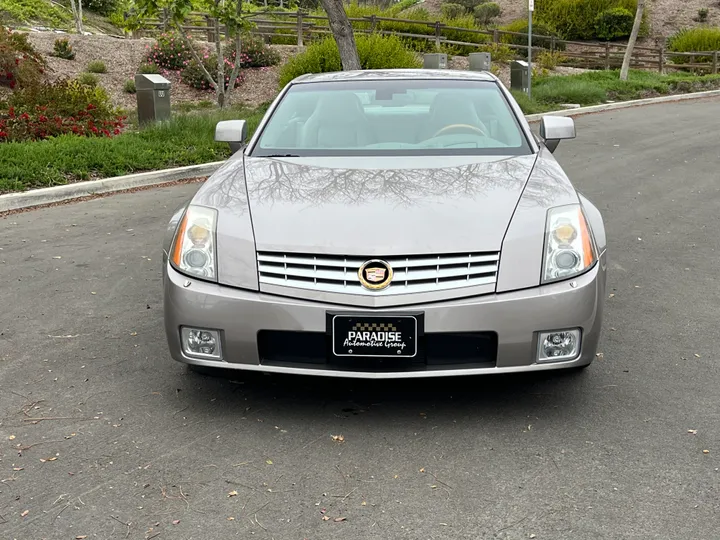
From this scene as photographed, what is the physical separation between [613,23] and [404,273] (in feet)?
126

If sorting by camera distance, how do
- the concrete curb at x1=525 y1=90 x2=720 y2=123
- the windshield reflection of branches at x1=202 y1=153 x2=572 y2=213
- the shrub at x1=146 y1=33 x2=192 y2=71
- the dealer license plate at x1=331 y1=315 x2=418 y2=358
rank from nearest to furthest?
the dealer license plate at x1=331 y1=315 x2=418 y2=358, the windshield reflection of branches at x1=202 y1=153 x2=572 y2=213, the concrete curb at x1=525 y1=90 x2=720 y2=123, the shrub at x1=146 y1=33 x2=192 y2=71

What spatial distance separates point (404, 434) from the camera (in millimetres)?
3754

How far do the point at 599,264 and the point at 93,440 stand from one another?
2.32 metres

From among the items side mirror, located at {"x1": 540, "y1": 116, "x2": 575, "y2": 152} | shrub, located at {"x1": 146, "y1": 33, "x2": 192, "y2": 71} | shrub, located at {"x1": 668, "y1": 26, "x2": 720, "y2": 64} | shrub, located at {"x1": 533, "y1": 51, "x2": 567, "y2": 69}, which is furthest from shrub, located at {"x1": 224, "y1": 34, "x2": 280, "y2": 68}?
side mirror, located at {"x1": 540, "y1": 116, "x2": 575, "y2": 152}

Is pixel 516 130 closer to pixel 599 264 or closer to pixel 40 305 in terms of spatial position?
pixel 599 264

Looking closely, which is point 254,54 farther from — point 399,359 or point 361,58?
point 399,359

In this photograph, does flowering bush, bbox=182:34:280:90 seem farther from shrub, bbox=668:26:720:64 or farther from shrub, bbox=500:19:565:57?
shrub, bbox=668:26:720:64

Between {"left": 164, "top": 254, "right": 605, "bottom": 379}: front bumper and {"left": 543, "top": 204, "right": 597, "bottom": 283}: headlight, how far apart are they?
5 centimetres

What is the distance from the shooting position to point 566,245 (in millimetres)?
3797

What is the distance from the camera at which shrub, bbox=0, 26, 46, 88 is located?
17.4 metres

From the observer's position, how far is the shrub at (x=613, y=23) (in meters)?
38.7

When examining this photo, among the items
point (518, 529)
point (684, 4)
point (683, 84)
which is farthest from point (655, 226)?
point (684, 4)

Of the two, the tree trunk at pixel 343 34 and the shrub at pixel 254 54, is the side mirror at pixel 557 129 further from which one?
the shrub at pixel 254 54

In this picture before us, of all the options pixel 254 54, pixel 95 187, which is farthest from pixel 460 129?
pixel 254 54
